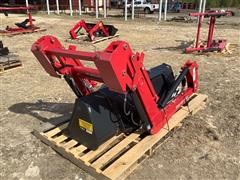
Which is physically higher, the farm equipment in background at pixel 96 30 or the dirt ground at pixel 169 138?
the farm equipment in background at pixel 96 30

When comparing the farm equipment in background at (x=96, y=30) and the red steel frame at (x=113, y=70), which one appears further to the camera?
the farm equipment in background at (x=96, y=30)

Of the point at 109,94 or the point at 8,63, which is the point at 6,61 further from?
the point at 109,94

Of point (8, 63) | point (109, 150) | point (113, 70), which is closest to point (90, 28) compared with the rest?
point (8, 63)

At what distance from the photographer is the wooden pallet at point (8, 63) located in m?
7.49

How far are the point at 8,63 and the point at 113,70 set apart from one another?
558 centimetres

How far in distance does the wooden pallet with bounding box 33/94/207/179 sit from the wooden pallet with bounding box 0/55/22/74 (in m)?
3.79

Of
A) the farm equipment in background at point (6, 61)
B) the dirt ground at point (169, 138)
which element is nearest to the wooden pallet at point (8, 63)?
the farm equipment in background at point (6, 61)

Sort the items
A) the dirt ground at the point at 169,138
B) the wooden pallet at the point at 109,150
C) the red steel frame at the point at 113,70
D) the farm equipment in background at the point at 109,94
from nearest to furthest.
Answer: the red steel frame at the point at 113,70
the farm equipment in background at the point at 109,94
the wooden pallet at the point at 109,150
the dirt ground at the point at 169,138

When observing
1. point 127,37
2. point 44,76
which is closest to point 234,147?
point 44,76

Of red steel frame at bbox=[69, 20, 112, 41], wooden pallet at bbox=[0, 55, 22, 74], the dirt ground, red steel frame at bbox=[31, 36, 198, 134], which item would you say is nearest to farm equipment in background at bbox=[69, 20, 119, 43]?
red steel frame at bbox=[69, 20, 112, 41]

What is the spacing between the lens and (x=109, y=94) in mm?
3834

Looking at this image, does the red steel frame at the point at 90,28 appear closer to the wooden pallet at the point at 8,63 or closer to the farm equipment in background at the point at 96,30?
the farm equipment in background at the point at 96,30

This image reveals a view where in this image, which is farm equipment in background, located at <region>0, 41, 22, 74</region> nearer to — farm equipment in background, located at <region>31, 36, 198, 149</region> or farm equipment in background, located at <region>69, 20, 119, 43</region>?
farm equipment in background, located at <region>69, 20, 119, 43</region>

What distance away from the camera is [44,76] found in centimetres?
704
